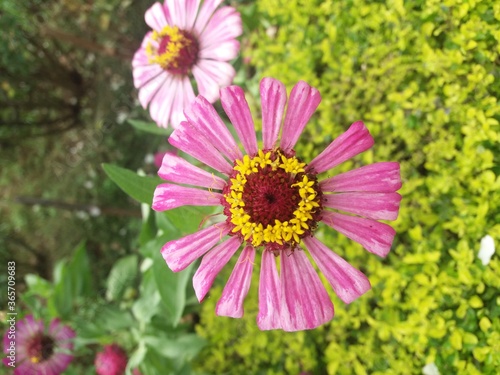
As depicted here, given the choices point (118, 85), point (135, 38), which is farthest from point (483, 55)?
point (118, 85)

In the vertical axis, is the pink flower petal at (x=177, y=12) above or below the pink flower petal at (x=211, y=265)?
above

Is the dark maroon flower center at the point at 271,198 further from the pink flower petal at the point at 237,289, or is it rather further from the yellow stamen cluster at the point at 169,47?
the yellow stamen cluster at the point at 169,47

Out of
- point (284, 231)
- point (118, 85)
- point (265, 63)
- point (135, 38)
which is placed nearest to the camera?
point (284, 231)

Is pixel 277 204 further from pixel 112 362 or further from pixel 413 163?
pixel 112 362

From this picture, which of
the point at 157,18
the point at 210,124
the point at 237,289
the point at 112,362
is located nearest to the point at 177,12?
the point at 157,18

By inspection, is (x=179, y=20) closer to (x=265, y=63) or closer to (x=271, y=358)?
(x=265, y=63)

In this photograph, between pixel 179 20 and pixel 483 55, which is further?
pixel 179 20

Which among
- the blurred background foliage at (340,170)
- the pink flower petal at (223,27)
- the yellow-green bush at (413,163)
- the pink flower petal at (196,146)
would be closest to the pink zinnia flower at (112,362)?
the blurred background foliage at (340,170)
